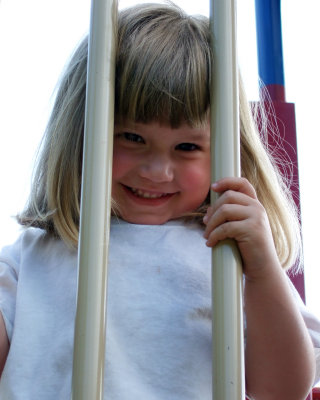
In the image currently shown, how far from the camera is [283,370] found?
797 mm

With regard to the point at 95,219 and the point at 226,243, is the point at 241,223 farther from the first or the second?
the point at 95,219

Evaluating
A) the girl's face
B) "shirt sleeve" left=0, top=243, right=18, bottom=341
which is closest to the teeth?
the girl's face

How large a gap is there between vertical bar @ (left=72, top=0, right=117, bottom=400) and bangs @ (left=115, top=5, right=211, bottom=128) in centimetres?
18

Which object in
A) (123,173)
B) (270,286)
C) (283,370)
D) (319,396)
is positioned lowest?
(319,396)

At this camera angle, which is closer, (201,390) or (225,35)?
(225,35)

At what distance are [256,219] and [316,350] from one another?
0.31 meters

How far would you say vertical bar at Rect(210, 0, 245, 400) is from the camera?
20.8 inches

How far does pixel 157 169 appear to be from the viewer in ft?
Result: 2.71

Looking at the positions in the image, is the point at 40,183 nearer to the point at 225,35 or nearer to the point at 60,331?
the point at 60,331

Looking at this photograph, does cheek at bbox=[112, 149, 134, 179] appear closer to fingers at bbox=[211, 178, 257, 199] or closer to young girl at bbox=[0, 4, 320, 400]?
young girl at bbox=[0, 4, 320, 400]

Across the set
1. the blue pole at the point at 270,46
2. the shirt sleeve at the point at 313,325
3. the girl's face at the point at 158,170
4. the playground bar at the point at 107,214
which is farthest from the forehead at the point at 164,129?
the blue pole at the point at 270,46

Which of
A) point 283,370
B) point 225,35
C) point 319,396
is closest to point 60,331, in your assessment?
point 283,370

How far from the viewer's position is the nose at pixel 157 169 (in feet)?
2.71

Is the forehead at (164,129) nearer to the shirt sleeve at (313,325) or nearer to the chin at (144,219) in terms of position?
the chin at (144,219)
